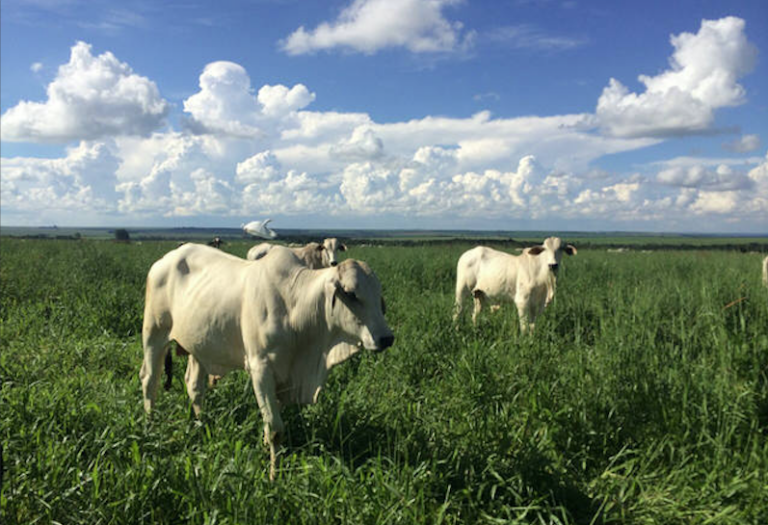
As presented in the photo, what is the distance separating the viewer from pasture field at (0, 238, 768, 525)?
3006 millimetres

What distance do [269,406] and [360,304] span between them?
0.91 meters

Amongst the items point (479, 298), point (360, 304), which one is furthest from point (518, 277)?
point (360, 304)

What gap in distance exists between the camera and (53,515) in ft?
9.56

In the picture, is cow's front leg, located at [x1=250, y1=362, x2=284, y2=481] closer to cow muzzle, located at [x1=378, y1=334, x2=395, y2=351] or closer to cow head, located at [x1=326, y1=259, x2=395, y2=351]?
cow head, located at [x1=326, y1=259, x2=395, y2=351]

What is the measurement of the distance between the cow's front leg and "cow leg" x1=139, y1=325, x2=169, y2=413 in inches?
52.1

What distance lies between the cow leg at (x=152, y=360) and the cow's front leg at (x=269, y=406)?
1323 millimetres

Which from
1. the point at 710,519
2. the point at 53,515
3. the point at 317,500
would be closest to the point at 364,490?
the point at 317,500

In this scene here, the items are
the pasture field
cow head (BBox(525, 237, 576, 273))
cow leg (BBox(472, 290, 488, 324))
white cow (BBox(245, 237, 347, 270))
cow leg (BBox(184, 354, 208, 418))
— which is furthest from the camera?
cow leg (BBox(472, 290, 488, 324))

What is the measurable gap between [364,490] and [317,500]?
10.9 inches

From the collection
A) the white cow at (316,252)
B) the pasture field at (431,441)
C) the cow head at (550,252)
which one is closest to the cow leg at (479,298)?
the cow head at (550,252)

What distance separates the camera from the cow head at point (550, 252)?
8620 millimetres

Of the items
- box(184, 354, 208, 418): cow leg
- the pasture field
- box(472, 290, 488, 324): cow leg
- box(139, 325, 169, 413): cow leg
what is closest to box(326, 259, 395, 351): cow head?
the pasture field

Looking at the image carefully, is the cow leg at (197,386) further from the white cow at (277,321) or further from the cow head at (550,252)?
the cow head at (550,252)

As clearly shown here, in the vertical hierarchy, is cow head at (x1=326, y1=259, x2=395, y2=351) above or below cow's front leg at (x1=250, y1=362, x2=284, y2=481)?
above
